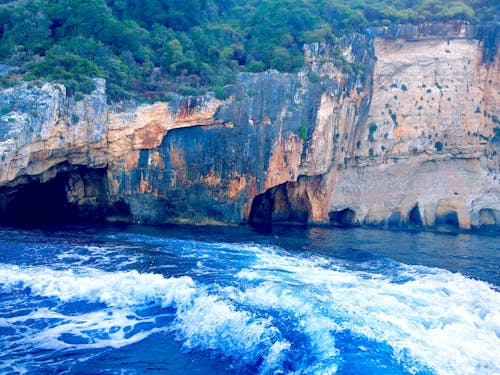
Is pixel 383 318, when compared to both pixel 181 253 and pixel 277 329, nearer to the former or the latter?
pixel 277 329

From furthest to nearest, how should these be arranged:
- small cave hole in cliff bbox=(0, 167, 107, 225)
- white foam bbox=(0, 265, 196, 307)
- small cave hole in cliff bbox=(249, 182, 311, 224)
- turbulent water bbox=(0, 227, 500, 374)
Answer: small cave hole in cliff bbox=(249, 182, 311, 224) → small cave hole in cliff bbox=(0, 167, 107, 225) → white foam bbox=(0, 265, 196, 307) → turbulent water bbox=(0, 227, 500, 374)

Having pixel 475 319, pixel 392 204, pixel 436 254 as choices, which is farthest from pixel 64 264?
pixel 392 204

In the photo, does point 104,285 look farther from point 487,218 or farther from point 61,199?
point 487,218

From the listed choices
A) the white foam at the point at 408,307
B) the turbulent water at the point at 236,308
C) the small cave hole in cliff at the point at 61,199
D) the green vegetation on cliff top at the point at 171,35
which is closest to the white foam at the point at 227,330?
the turbulent water at the point at 236,308

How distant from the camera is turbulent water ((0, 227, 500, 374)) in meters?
13.6

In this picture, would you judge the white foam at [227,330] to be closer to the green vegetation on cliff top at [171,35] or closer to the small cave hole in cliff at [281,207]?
the green vegetation on cliff top at [171,35]

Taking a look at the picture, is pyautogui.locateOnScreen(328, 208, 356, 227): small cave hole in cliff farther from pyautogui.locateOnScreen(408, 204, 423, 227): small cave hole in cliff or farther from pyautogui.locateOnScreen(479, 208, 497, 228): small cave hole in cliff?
pyautogui.locateOnScreen(479, 208, 497, 228): small cave hole in cliff

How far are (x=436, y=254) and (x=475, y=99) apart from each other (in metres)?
14.8

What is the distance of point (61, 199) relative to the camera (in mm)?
32531

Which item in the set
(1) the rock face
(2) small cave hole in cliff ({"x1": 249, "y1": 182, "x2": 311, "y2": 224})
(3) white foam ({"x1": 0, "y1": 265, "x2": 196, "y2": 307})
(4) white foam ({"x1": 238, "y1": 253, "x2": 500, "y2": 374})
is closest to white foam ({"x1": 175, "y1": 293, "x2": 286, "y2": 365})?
(3) white foam ({"x1": 0, "y1": 265, "x2": 196, "y2": 307})

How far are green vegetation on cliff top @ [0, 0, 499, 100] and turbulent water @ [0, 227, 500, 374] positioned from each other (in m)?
9.37

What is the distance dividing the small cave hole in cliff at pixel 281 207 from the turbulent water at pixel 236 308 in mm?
9248

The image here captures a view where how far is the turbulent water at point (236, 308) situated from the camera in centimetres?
1361

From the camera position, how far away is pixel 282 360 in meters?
13.4
